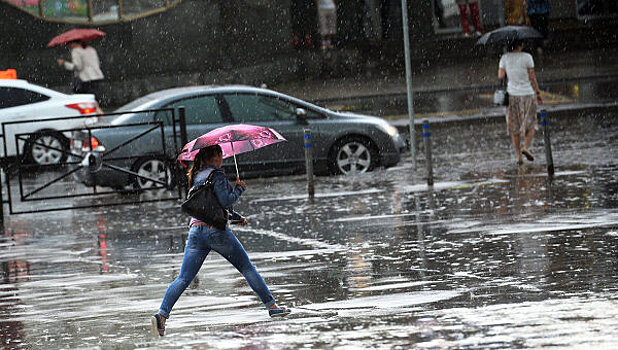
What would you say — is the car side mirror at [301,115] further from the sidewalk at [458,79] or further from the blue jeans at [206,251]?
the blue jeans at [206,251]

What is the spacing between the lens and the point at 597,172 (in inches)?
677

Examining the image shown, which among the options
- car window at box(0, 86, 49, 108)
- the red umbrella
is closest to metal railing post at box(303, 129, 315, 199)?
car window at box(0, 86, 49, 108)

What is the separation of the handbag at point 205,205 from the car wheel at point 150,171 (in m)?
8.85

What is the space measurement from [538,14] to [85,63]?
12.9 m

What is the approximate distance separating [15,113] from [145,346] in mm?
14619

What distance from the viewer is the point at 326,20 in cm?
3353

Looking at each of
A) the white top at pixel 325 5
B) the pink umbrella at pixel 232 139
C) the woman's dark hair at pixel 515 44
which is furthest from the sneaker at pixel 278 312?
the white top at pixel 325 5

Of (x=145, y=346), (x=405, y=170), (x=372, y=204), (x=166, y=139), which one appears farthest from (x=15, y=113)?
(x=145, y=346)

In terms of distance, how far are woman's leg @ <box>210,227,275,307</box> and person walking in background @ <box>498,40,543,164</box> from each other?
1013 centimetres

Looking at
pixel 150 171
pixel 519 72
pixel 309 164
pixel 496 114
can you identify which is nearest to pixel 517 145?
pixel 519 72

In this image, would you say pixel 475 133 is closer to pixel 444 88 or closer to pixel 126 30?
pixel 444 88

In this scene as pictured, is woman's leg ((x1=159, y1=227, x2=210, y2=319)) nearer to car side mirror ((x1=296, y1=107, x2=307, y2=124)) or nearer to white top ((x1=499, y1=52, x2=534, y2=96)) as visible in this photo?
car side mirror ((x1=296, y1=107, x2=307, y2=124))

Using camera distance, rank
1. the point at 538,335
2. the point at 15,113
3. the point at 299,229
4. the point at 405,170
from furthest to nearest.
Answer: the point at 15,113 → the point at 405,170 → the point at 299,229 → the point at 538,335

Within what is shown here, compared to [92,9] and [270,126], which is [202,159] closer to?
[270,126]
